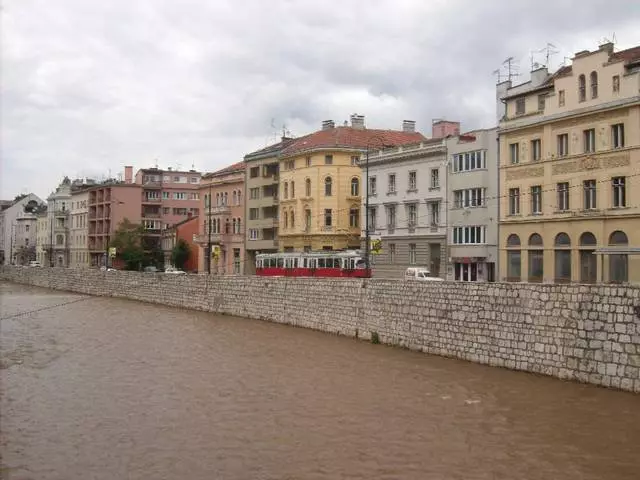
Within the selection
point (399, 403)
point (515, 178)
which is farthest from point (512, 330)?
point (515, 178)

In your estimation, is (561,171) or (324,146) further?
(324,146)

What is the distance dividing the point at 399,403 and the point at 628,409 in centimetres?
557

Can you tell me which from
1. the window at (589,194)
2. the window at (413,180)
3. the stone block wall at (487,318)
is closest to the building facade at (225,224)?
the window at (413,180)

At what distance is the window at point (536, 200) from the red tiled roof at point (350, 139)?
21251 mm

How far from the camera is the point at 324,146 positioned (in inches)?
2621

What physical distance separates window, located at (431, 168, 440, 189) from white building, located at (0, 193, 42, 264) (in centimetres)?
11219

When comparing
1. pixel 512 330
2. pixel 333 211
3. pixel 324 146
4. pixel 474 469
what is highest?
pixel 324 146

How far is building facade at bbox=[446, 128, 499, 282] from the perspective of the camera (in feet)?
161

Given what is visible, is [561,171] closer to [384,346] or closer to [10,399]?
[384,346]

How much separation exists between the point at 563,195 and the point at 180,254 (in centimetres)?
5556

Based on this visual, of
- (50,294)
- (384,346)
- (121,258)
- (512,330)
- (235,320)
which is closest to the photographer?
(512,330)

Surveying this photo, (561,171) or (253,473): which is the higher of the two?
(561,171)

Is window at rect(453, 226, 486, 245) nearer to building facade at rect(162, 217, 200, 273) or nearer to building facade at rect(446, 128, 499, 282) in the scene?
building facade at rect(446, 128, 499, 282)

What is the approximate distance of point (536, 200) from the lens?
45.6m
